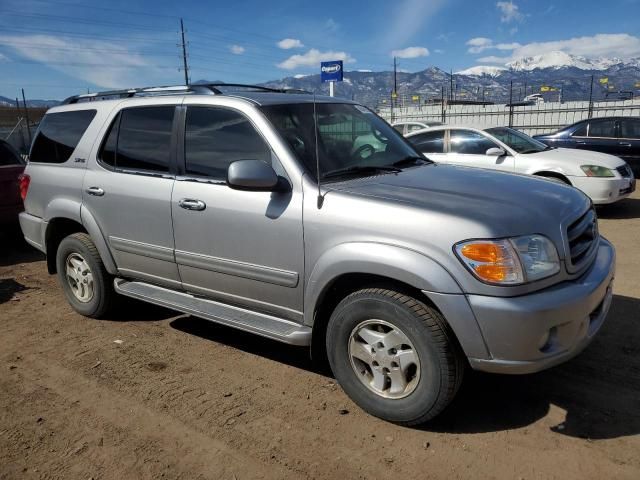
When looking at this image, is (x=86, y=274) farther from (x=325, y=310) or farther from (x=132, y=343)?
(x=325, y=310)

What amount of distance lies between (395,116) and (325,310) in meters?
29.2

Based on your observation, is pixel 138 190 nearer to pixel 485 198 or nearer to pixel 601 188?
pixel 485 198

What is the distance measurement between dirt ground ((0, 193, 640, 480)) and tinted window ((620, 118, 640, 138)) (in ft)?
29.4

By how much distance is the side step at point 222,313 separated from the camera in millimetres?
3326

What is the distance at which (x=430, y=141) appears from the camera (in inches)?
397

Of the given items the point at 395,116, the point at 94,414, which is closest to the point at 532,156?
the point at 94,414

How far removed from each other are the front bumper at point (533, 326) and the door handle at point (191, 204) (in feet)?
6.27

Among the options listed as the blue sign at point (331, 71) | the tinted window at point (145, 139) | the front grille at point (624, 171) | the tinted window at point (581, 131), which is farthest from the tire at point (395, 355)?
the blue sign at point (331, 71)

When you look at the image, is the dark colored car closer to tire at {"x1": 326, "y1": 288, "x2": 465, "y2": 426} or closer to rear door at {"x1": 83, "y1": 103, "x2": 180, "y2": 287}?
rear door at {"x1": 83, "y1": 103, "x2": 180, "y2": 287}

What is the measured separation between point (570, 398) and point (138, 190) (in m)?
3.32

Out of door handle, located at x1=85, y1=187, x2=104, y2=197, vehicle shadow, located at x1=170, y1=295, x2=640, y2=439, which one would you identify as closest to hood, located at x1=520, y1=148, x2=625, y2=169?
vehicle shadow, located at x1=170, y1=295, x2=640, y2=439

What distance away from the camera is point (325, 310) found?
3.29m

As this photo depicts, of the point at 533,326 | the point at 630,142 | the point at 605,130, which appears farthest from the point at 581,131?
the point at 533,326

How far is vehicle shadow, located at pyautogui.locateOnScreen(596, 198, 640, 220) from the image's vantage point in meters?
9.02
